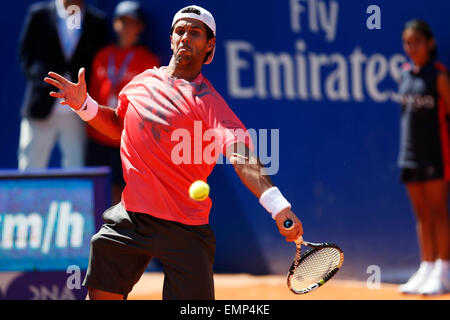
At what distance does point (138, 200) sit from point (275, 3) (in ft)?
12.5

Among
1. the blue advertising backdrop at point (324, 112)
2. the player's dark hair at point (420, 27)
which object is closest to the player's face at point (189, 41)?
the blue advertising backdrop at point (324, 112)

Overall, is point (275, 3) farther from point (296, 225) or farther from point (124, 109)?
point (296, 225)

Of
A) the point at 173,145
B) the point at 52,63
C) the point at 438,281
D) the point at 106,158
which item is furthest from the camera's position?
the point at 106,158

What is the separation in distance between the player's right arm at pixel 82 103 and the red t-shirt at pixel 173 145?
0.25m

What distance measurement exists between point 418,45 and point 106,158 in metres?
2.96

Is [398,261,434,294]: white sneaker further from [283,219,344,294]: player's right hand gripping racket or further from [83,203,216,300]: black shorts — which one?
[83,203,216,300]: black shorts

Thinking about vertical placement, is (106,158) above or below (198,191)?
above

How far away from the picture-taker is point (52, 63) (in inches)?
281

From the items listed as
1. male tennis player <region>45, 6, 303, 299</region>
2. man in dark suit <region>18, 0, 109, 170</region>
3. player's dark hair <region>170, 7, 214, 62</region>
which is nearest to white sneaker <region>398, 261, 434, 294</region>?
man in dark suit <region>18, 0, 109, 170</region>

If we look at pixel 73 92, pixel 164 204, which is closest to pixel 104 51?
pixel 73 92

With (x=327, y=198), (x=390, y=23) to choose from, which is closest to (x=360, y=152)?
(x=327, y=198)

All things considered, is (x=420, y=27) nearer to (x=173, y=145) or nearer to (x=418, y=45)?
(x=418, y=45)

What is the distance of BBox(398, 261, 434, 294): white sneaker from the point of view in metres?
6.74

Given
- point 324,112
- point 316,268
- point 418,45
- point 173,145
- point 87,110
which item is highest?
point 418,45
